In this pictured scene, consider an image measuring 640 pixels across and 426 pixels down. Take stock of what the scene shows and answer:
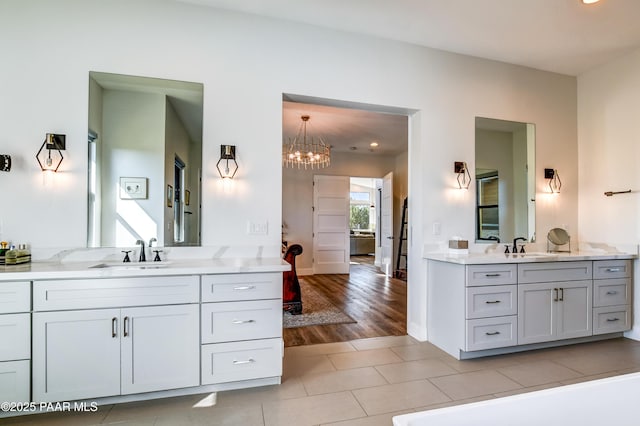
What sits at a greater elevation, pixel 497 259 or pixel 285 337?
pixel 497 259

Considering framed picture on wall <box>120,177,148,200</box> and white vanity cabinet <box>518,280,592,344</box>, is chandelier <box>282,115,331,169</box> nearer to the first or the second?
framed picture on wall <box>120,177,148,200</box>

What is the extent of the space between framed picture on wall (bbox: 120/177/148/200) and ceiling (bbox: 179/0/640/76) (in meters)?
1.48

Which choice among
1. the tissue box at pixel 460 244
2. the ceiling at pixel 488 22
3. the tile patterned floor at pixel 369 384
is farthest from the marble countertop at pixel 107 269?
the ceiling at pixel 488 22

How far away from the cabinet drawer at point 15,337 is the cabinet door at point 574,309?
13.0 feet

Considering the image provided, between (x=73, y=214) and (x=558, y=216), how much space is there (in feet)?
15.3

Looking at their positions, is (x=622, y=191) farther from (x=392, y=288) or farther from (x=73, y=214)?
(x=73, y=214)

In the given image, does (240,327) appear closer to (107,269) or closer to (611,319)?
(107,269)

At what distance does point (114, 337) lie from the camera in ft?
6.38

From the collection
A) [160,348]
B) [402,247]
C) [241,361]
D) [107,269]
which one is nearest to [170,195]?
[107,269]

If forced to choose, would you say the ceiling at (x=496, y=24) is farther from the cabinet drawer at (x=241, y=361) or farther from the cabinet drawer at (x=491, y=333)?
the cabinet drawer at (x=491, y=333)

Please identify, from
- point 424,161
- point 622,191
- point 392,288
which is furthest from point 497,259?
point 392,288

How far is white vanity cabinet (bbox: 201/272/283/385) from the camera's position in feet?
6.91

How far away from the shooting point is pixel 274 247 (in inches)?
106

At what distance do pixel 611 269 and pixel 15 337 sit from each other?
4.75 m
